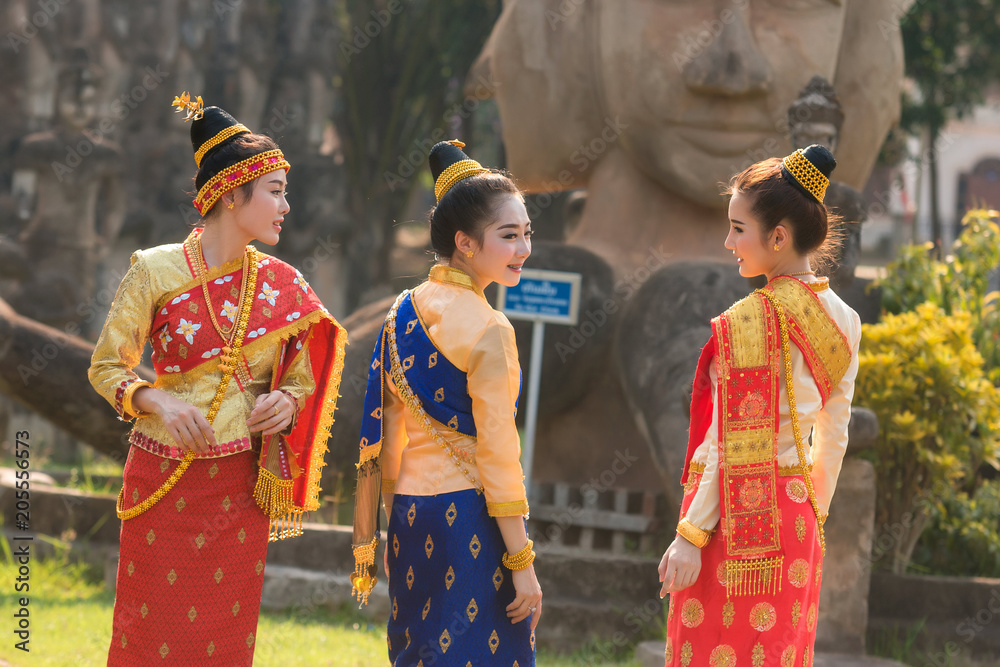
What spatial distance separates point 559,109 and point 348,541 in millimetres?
2651

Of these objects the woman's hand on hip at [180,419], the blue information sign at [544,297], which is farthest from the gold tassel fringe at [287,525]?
the blue information sign at [544,297]

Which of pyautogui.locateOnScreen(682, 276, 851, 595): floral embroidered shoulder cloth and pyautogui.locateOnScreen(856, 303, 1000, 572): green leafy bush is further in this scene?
pyautogui.locateOnScreen(856, 303, 1000, 572): green leafy bush

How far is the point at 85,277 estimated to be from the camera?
380 inches

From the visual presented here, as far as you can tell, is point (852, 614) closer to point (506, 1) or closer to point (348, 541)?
point (348, 541)

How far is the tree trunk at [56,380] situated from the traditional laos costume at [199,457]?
264 cm

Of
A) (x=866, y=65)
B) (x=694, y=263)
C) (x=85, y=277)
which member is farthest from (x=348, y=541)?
(x=85, y=277)

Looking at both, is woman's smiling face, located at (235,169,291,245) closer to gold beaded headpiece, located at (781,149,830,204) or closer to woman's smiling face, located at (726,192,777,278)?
woman's smiling face, located at (726,192,777,278)

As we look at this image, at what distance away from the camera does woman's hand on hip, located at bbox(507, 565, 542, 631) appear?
2441 millimetres

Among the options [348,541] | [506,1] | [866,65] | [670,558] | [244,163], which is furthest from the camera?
[506,1]

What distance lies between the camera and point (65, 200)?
9430 millimetres

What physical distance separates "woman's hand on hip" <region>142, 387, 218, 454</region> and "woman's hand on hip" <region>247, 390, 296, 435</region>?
4.9 inches

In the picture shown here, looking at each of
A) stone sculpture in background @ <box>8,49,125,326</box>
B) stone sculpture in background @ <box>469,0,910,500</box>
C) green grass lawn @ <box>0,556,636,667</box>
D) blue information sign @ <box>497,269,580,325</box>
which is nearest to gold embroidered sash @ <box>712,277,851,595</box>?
green grass lawn @ <box>0,556,636,667</box>

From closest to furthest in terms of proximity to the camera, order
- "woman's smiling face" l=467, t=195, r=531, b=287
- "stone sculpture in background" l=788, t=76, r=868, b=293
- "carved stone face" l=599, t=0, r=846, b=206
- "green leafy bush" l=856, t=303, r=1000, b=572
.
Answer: "woman's smiling face" l=467, t=195, r=531, b=287
"stone sculpture in background" l=788, t=76, r=868, b=293
"green leafy bush" l=856, t=303, r=1000, b=572
"carved stone face" l=599, t=0, r=846, b=206

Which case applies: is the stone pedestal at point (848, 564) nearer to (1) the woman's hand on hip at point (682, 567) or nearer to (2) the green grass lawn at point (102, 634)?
(2) the green grass lawn at point (102, 634)
